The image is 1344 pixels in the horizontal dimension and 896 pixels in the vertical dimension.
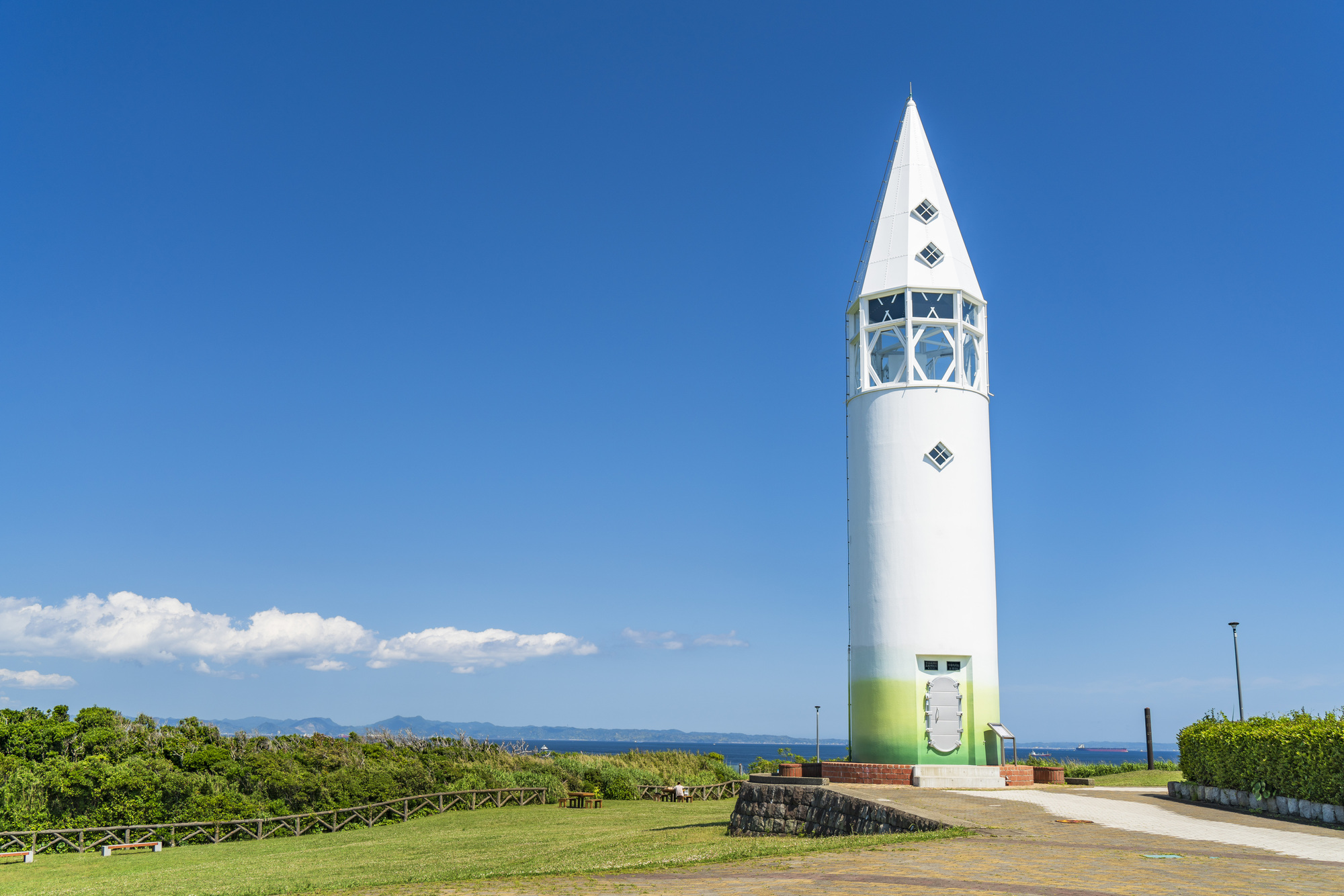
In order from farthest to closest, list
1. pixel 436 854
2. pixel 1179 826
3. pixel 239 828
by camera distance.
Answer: pixel 239 828
pixel 436 854
pixel 1179 826

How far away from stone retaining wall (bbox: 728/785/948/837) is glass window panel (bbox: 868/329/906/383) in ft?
37.7

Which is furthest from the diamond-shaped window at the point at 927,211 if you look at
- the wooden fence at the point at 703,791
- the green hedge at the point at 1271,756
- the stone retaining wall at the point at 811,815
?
the wooden fence at the point at 703,791

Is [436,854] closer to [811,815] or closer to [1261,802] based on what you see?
[811,815]

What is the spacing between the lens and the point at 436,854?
20766 mm

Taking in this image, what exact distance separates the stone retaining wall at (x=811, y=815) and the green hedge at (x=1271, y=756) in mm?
6178

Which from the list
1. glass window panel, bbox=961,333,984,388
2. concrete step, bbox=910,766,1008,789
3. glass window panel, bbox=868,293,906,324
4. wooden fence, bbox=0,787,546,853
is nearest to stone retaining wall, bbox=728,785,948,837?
concrete step, bbox=910,766,1008,789

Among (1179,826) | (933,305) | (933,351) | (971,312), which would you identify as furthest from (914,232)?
(1179,826)

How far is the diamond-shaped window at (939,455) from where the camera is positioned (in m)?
23.3

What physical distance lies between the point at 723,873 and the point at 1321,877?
555cm

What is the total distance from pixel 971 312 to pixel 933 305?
1030mm

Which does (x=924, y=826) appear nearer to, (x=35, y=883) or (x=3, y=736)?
(x=35, y=883)

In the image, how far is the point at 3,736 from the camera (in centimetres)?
3184

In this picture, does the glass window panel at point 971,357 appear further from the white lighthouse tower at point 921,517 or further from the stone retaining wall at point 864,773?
the stone retaining wall at point 864,773

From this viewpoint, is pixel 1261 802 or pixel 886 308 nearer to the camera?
pixel 1261 802
